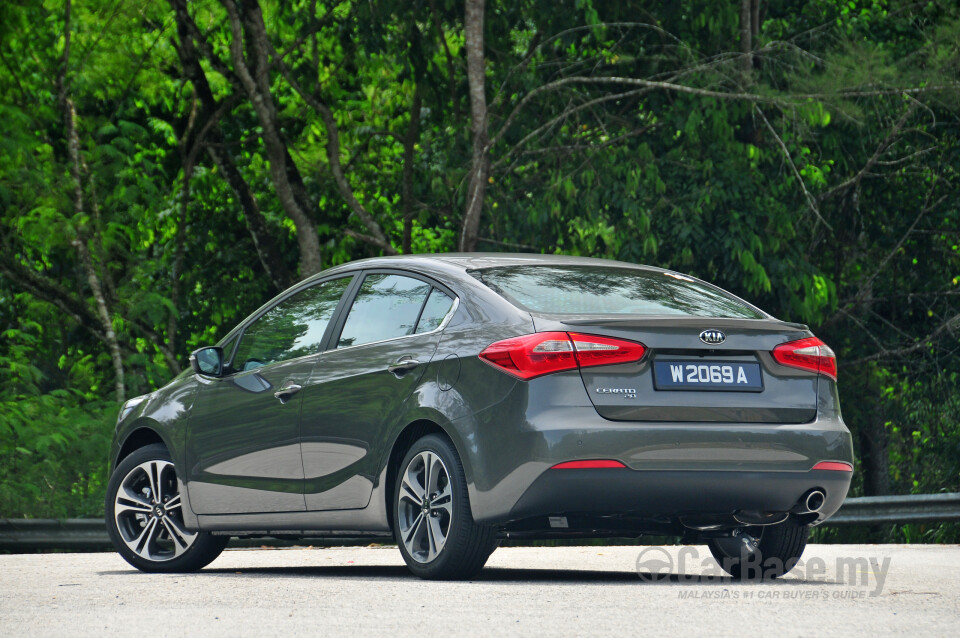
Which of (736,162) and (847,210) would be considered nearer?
(736,162)

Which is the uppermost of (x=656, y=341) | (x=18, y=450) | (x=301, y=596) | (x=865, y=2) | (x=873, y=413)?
(x=865, y=2)

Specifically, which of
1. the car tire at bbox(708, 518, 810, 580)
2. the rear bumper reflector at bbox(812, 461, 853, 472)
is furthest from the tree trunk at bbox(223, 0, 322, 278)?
the rear bumper reflector at bbox(812, 461, 853, 472)

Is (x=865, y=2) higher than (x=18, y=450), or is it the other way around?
(x=865, y=2)

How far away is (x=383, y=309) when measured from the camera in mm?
7781

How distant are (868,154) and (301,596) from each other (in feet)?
44.2

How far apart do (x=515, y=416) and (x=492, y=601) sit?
2.67 feet

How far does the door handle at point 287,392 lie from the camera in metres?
7.99

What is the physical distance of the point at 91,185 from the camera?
1898 centimetres

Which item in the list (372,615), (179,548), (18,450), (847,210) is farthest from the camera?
(847,210)


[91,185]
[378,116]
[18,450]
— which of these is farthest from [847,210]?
[18,450]

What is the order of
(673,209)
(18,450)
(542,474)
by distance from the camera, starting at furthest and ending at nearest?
(673,209) → (18,450) → (542,474)

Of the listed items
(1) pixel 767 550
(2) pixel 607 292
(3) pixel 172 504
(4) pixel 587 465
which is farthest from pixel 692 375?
(3) pixel 172 504

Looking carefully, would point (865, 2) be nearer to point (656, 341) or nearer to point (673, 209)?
point (673, 209)

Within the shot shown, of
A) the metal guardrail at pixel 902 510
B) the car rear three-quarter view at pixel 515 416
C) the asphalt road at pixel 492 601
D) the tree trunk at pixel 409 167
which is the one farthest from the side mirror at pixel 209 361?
the tree trunk at pixel 409 167
